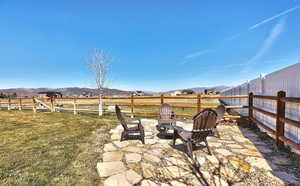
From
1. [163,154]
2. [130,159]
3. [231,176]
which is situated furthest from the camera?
[163,154]

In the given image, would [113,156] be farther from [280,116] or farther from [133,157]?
[280,116]

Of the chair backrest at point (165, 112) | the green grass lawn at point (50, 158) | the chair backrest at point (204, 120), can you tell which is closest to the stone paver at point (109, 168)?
the green grass lawn at point (50, 158)

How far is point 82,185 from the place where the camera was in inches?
76.6

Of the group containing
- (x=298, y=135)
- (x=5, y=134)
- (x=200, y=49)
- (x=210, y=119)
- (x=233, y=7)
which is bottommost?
(x=5, y=134)

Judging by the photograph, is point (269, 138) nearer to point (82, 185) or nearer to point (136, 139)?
point (136, 139)

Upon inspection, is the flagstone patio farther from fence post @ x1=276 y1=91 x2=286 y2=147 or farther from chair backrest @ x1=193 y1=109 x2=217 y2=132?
chair backrest @ x1=193 y1=109 x2=217 y2=132

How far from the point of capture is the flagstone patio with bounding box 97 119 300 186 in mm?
2039

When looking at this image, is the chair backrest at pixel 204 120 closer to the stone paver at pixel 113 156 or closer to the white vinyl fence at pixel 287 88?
the stone paver at pixel 113 156

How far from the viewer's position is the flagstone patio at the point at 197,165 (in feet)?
6.69

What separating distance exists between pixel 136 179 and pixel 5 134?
16.6 ft

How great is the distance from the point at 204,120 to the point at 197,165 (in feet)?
2.76

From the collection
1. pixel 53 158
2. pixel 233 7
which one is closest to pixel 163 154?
pixel 53 158

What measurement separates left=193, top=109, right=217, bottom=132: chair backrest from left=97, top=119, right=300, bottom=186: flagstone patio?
0.59 m

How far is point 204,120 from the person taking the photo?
9.03ft
